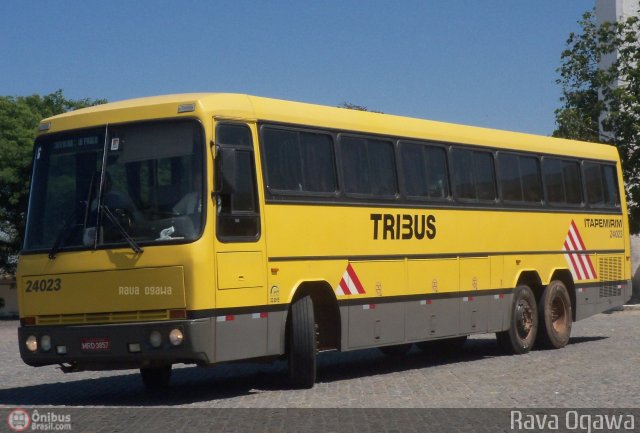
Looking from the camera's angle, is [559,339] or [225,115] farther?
[559,339]

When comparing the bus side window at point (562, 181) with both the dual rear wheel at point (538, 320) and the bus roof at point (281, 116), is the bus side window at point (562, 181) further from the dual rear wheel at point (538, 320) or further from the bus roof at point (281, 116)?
the dual rear wheel at point (538, 320)

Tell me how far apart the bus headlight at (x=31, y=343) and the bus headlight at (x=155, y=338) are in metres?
1.62

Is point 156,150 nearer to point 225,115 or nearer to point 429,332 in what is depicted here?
point 225,115

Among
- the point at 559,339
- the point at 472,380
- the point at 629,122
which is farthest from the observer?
the point at 629,122

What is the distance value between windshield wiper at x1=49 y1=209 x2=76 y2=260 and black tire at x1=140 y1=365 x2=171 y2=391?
91.1 inches

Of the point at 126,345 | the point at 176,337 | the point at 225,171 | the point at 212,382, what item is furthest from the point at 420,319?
the point at 126,345

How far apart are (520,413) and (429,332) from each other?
572 cm

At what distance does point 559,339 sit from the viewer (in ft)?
69.5

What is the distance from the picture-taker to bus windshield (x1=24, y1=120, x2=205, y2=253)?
13617mm

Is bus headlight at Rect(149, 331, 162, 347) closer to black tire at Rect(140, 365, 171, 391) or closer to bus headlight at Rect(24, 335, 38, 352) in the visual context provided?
bus headlight at Rect(24, 335, 38, 352)

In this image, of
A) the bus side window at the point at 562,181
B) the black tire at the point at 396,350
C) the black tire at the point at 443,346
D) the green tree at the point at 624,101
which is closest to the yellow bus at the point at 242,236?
the black tire at the point at 396,350

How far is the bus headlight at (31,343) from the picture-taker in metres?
14.2

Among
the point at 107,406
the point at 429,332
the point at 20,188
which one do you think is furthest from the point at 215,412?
the point at 20,188

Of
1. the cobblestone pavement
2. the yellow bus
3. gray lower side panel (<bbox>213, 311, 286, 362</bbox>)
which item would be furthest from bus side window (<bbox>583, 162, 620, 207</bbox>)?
gray lower side panel (<bbox>213, 311, 286, 362</bbox>)
